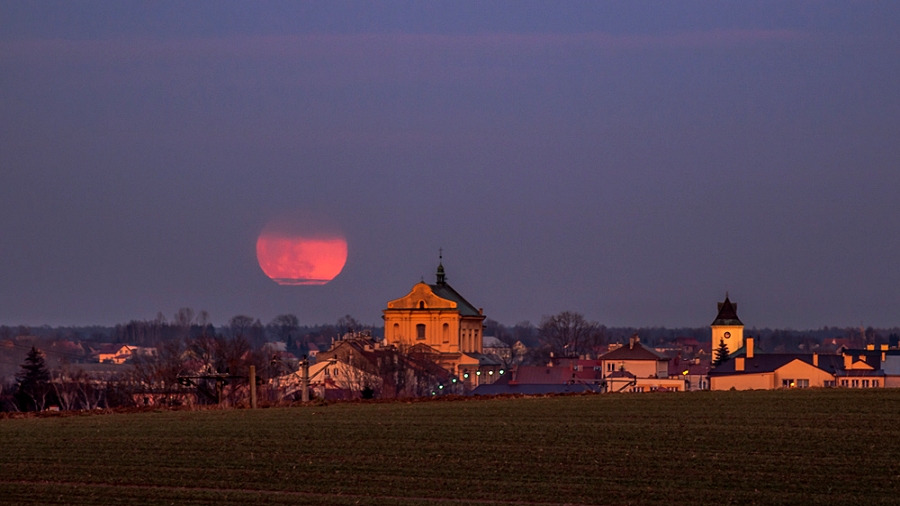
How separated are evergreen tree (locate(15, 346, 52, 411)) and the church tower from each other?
273ft

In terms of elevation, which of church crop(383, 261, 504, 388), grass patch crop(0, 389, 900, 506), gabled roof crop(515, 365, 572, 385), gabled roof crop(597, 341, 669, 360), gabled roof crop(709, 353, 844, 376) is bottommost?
grass patch crop(0, 389, 900, 506)

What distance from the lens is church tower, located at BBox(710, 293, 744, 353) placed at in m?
154

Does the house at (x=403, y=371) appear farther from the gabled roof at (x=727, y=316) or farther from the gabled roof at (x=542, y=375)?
the gabled roof at (x=727, y=316)

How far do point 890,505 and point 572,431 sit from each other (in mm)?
11192

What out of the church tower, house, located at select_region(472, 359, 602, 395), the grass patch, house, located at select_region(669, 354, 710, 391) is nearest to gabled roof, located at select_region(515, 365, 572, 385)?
house, located at select_region(472, 359, 602, 395)

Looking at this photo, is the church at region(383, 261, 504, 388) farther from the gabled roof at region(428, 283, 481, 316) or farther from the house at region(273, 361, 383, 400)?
the house at region(273, 361, 383, 400)

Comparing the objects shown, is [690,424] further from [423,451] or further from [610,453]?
[423,451]

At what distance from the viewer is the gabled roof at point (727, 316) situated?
15438cm

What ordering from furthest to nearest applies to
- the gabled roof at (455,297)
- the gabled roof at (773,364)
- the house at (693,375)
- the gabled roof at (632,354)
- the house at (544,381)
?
1. the gabled roof at (455,297)
2. the gabled roof at (632,354)
3. the house at (693,375)
4. the house at (544,381)
5. the gabled roof at (773,364)

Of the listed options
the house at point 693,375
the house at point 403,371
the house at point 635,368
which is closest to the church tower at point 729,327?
the house at point 693,375

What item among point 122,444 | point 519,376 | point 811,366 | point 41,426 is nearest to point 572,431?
point 122,444

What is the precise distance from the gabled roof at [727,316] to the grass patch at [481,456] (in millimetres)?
117281

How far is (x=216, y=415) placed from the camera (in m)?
39.1

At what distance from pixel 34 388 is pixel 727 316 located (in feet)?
301
